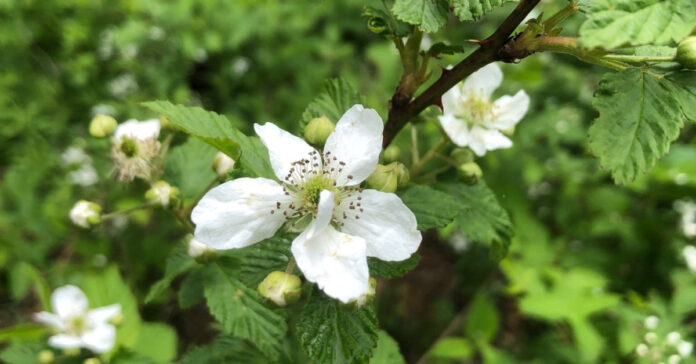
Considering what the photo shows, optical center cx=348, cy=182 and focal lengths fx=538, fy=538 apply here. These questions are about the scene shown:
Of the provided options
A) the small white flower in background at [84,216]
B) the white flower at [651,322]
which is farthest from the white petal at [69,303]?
the white flower at [651,322]

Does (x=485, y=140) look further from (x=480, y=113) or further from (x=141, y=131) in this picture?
(x=141, y=131)

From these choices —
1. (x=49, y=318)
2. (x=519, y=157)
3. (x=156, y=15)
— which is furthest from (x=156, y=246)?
(x=519, y=157)

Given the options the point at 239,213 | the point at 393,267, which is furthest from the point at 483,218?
the point at 239,213

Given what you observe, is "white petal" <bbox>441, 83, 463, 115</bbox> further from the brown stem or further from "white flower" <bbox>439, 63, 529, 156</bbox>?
the brown stem

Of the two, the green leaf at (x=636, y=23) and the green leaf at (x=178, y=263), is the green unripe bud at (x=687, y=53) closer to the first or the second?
the green leaf at (x=636, y=23)

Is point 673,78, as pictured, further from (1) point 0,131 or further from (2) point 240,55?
(1) point 0,131

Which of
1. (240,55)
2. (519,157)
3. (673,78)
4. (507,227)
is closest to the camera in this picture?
(673,78)
